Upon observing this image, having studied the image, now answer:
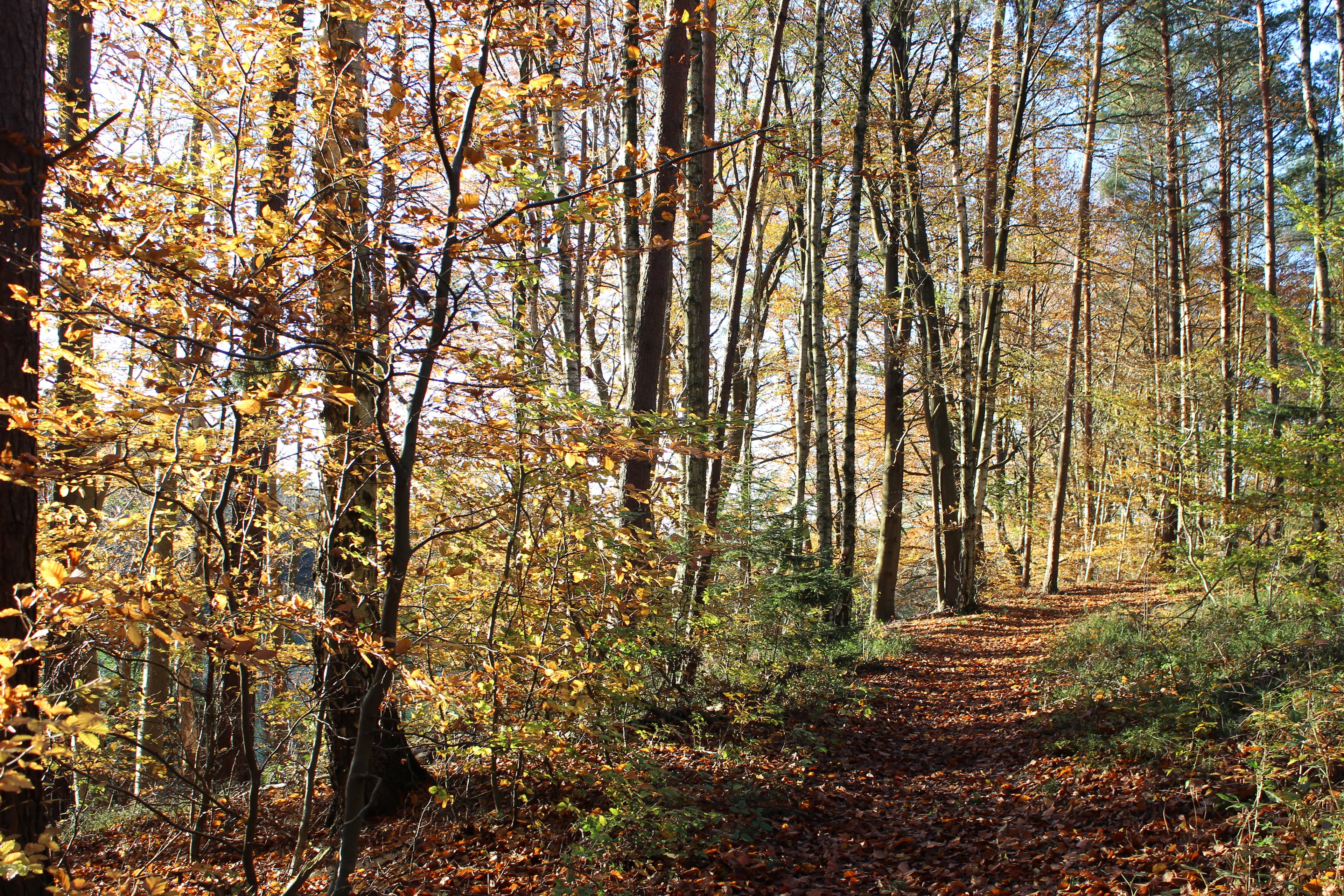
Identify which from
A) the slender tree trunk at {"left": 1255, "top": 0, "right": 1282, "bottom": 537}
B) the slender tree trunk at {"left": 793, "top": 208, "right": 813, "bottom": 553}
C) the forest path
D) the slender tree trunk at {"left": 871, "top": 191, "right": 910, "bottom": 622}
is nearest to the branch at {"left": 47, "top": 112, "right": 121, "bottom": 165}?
the forest path

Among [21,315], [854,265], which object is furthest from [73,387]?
[854,265]

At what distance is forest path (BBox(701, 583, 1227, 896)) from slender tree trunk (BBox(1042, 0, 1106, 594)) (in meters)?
8.49

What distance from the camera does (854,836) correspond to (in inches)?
200

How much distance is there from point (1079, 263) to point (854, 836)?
507 inches

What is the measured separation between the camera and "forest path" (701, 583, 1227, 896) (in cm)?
414

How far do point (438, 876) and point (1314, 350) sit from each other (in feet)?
24.7

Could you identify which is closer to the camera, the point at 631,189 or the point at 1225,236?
the point at 631,189

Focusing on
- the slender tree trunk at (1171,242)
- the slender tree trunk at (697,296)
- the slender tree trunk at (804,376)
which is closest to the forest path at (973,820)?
the slender tree trunk at (697,296)

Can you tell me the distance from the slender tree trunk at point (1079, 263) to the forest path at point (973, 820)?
27.9ft

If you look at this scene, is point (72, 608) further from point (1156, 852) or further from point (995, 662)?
point (995, 662)

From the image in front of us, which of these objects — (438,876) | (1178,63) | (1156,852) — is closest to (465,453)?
(438,876)

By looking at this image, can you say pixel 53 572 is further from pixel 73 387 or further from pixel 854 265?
pixel 854 265

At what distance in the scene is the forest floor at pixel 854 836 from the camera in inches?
162

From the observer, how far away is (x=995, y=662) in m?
9.75
